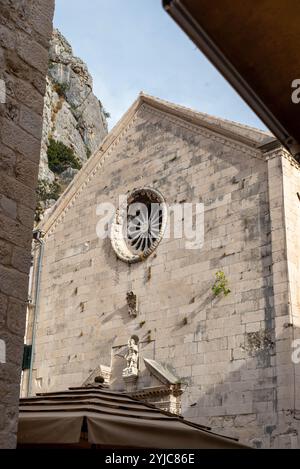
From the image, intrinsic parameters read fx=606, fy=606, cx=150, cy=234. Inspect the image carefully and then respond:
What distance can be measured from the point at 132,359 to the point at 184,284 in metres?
2.04

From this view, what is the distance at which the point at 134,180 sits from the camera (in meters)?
15.6

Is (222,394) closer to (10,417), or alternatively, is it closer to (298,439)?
(298,439)

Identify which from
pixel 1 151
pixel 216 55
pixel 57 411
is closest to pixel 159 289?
pixel 57 411

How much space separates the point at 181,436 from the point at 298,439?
5723mm

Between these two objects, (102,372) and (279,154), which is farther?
(102,372)

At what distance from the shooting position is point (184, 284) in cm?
1327

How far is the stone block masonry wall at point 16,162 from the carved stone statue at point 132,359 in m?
9.45

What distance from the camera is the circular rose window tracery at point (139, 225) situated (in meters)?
14.6

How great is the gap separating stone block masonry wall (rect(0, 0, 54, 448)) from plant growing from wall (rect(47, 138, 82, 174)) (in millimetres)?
40633

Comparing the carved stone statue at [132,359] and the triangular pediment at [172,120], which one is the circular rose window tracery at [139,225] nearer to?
the triangular pediment at [172,120]

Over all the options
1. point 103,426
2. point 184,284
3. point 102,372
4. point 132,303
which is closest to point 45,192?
point 132,303

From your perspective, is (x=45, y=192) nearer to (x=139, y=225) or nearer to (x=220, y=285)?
(x=139, y=225)

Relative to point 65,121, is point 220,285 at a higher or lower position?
lower

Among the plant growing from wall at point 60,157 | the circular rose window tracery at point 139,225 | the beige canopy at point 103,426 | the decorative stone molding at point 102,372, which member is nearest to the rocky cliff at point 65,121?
the plant growing from wall at point 60,157
